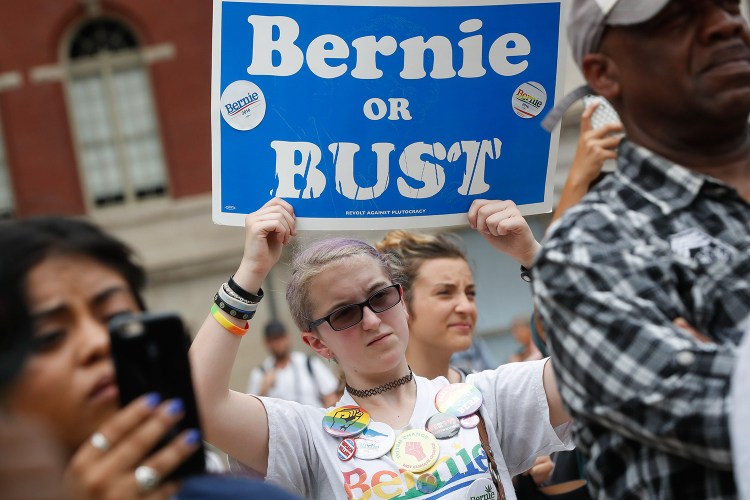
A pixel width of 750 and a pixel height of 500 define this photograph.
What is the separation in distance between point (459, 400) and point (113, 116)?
48.5 ft

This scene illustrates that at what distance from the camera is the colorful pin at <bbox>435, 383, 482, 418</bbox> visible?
3119 millimetres

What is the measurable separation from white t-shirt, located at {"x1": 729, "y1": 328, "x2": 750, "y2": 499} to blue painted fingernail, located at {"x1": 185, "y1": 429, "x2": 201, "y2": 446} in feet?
2.63

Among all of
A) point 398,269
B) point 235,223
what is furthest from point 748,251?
point 398,269

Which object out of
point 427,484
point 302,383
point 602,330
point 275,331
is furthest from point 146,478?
point 275,331

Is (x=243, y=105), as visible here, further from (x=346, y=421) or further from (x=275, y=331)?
(x=275, y=331)

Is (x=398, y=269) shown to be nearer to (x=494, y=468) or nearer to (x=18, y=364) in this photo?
(x=494, y=468)

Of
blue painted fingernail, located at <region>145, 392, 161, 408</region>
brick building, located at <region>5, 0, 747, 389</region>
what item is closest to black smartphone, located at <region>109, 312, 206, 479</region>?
blue painted fingernail, located at <region>145, 392, 161, 408</region>

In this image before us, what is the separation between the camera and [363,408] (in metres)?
3.21

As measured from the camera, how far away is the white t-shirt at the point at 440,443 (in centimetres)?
296

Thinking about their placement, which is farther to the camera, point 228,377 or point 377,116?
point 377,116

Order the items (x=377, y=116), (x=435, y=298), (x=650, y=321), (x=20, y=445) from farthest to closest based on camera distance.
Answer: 1. (x=435, y=298)
2. (x=377, y=116)
3. (x=650, y=321)
4. (x=20, y=445)

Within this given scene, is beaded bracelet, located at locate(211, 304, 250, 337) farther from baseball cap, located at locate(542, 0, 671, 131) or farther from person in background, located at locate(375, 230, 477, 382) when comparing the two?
baseball cap, located at locate(542, 0, 671, 131)

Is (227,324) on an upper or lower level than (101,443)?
lower

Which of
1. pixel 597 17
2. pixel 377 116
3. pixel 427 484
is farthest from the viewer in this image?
pixel 377 116
